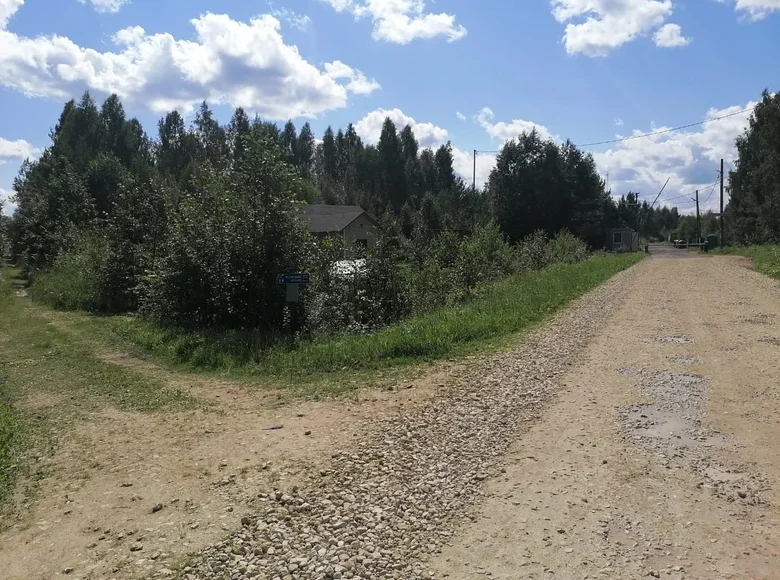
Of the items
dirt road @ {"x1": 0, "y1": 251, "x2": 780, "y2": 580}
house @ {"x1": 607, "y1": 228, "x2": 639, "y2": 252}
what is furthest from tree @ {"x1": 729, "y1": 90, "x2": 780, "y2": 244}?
dirt road @ {"x1": 0, "y1": 251, "x2": 780, "y2": 580}

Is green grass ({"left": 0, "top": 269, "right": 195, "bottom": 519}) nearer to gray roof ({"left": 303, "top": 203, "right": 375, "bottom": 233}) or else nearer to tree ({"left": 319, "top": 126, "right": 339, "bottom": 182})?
gray roof ({"left": 303, "top": 203, "right": 375, "bottom": 233})

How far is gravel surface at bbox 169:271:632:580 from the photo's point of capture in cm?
376

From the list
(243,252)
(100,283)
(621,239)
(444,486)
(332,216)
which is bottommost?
(444,486)

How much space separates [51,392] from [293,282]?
473 centimetres

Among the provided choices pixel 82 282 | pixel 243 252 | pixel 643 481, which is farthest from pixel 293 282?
pixel 82 282

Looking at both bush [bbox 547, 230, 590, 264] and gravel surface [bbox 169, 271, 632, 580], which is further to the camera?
bush [bbox 547, 230, 590, 264]

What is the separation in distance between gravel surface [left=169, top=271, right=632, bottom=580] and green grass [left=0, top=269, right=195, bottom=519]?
2484 mm

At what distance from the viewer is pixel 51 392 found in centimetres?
Result: 887

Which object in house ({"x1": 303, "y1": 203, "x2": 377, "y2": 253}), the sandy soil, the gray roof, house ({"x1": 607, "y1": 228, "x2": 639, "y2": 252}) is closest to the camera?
the sandy soil

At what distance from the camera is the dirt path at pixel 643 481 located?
3.70m

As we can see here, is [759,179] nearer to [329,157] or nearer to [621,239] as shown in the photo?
[621,239]

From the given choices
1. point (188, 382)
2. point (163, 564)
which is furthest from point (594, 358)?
point (163, 564)

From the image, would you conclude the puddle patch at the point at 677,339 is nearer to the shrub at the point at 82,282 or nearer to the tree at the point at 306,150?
the shrub at the point at 82,282

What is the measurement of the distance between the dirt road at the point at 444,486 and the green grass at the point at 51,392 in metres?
0.50
